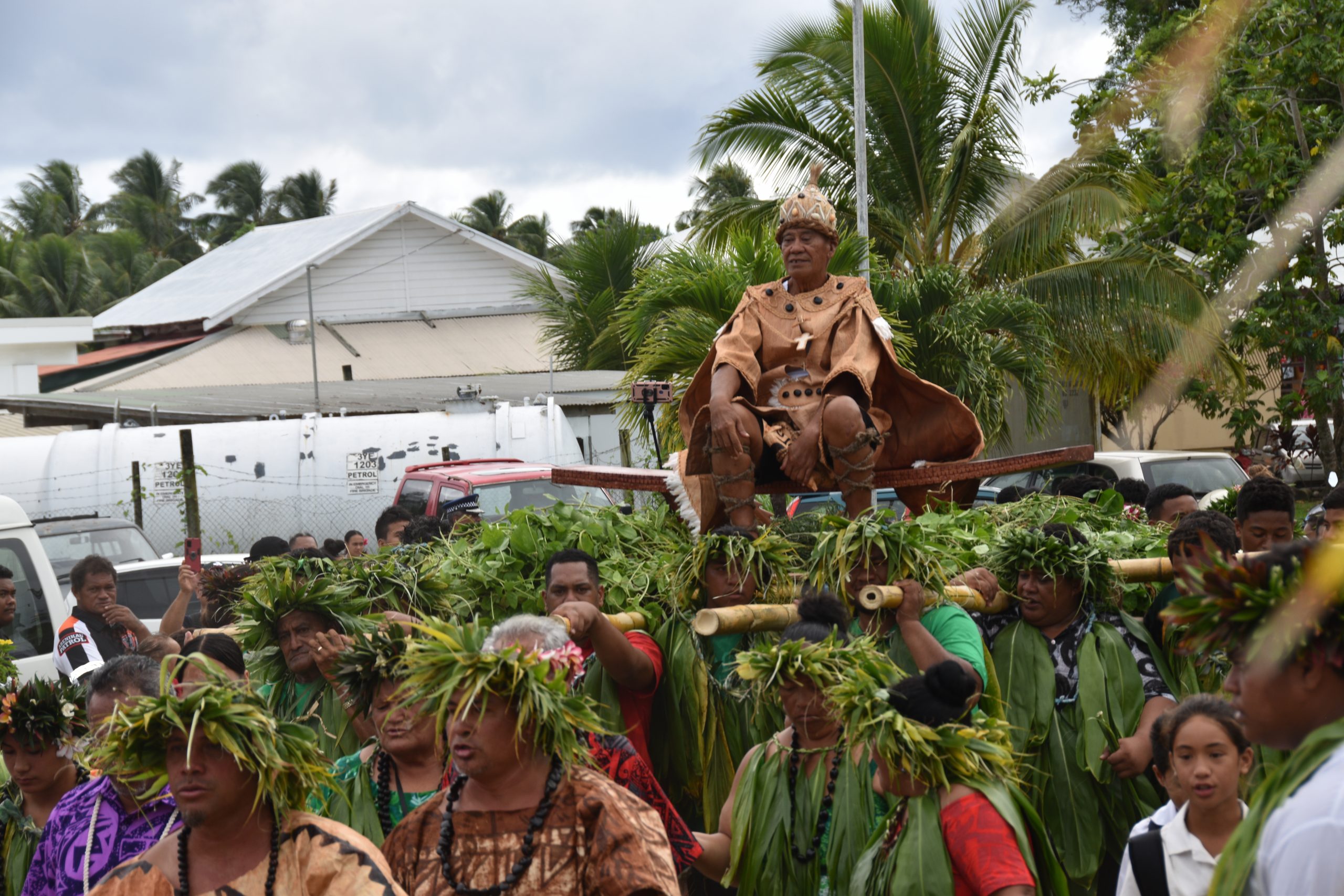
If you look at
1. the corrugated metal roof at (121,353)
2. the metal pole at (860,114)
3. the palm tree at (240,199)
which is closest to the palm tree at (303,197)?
the palm tree at (240,199)

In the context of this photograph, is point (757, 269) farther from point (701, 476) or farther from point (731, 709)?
point (731, 709)

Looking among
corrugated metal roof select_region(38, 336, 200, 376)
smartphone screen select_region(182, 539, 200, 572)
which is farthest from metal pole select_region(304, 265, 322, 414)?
smartphone screen select_region(182, 539, 200, 572)

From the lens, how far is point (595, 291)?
1942 cm

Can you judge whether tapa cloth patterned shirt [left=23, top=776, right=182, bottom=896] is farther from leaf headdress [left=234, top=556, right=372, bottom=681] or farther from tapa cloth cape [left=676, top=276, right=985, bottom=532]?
tapa cloth cape [left=676, top=276, right=985, bottom=532]

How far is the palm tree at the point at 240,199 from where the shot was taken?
49719 millimetres

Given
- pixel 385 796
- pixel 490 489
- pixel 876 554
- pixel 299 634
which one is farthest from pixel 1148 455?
pixel 385 796

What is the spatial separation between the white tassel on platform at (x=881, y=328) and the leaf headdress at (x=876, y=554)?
1.49m

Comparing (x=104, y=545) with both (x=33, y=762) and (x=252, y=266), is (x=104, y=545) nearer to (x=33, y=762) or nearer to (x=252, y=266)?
(x=33, y=762)

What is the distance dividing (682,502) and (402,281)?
22071 mm

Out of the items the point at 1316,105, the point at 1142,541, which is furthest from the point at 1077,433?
the point at 1142,541

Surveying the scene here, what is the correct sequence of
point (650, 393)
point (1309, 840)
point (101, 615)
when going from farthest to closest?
point (650, 393), point (101, 615), point (1309, 840)

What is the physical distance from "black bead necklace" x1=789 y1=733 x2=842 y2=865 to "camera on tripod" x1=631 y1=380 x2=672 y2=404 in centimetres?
564

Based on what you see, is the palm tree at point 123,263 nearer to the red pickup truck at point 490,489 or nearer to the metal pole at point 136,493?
the metal pole at point 136,493

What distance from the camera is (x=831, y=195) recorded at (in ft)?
56.0
